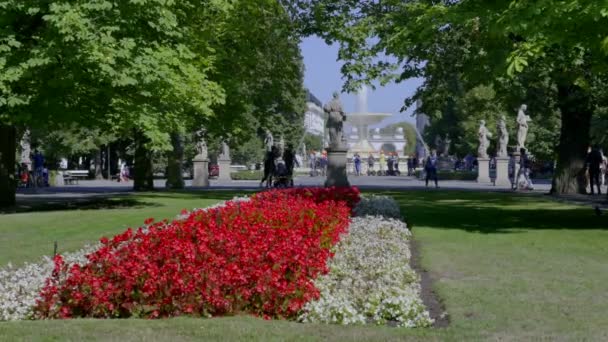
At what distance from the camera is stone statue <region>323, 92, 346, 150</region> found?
3116 cm

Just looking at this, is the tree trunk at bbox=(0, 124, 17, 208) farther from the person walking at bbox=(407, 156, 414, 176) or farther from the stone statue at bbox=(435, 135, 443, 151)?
the stone statue at bbox=(435, 135, 443, 151)

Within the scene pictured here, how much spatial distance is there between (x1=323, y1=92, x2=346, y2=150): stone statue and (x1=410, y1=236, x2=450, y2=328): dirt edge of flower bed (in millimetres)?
17908

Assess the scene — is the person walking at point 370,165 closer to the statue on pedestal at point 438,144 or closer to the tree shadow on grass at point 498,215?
the statue on pedestal at point 438,144

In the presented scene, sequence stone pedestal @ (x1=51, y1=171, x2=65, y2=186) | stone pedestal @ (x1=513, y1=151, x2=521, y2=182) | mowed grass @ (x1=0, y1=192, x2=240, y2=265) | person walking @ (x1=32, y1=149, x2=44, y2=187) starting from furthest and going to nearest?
stone pedestal @ (x1=51, y1=171, x2=65, y2=186) < person walking @ (x1=32, y1=149, x2=44, y2=187) < stone pedestal @ (x1=513, y1=151, x2=521, y2=182) < mowed grass @ (x1=0, y1=192, x2=240, y2=265)

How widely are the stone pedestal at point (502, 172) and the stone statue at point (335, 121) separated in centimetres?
1849

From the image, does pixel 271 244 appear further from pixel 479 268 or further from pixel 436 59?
pixel 436 59

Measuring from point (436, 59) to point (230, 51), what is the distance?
7161 millimetres

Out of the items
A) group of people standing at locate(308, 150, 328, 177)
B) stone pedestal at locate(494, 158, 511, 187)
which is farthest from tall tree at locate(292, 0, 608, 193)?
group of people standing at locate(308, 150, 328, 177)

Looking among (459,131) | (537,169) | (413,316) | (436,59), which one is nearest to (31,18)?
(436,59)

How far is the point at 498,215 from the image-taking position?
840 inches

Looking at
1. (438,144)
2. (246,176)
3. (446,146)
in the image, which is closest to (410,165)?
(246,176)

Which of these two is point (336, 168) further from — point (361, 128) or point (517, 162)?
point (361, 128)

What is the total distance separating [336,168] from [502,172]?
2044 cm

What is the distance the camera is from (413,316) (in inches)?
317
